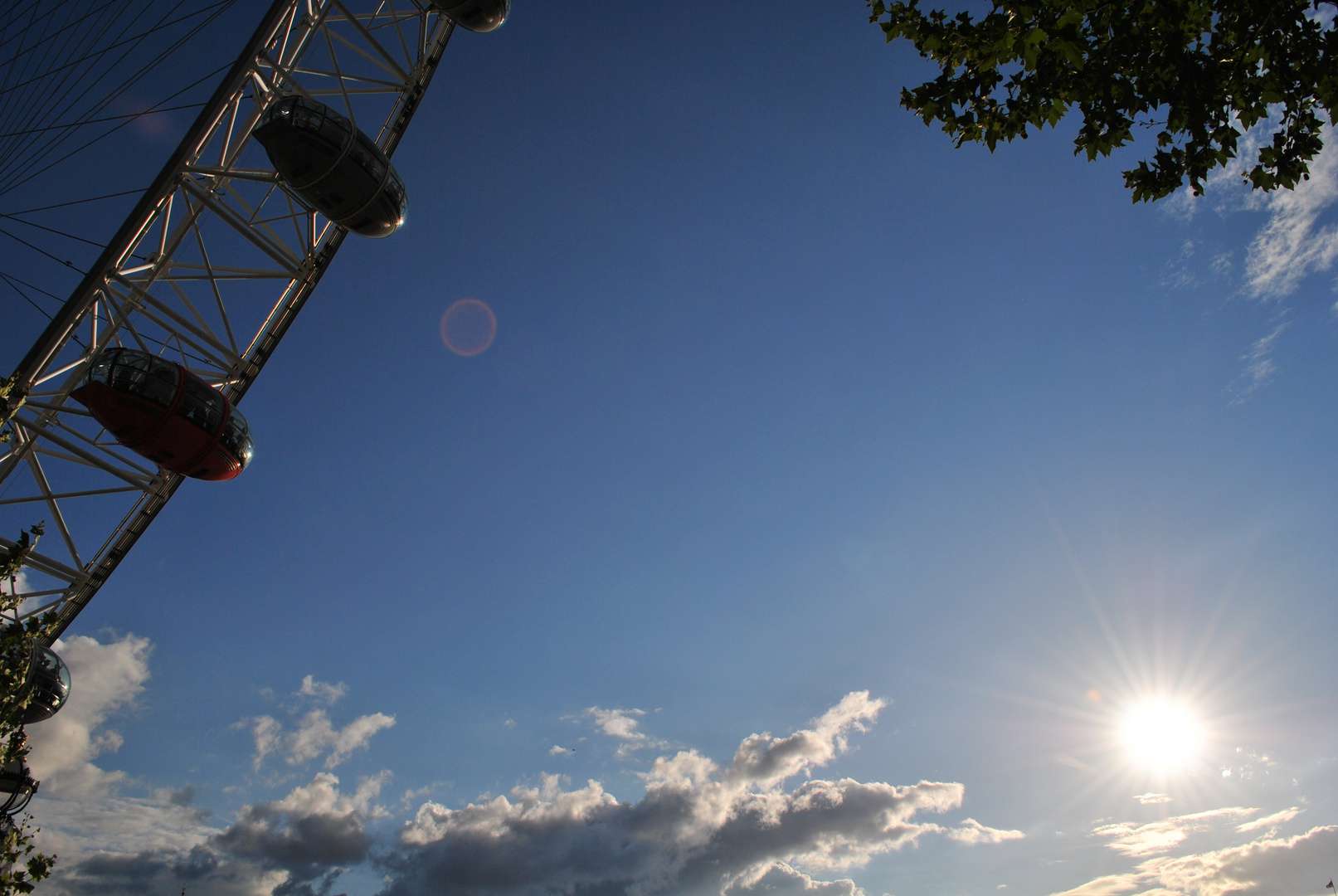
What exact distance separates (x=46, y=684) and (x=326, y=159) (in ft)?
69.7

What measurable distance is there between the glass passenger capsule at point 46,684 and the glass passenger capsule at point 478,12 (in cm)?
2635

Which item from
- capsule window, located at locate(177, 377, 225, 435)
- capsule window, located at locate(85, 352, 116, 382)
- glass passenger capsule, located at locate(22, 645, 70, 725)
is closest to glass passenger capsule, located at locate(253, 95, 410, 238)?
capsule window, located at locate(177, 377, 225, 435)

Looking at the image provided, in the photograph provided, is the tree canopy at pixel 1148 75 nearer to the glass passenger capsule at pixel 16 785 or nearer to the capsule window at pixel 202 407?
the capsule window at pixel 202 407

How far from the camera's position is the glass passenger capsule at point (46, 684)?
24234mm

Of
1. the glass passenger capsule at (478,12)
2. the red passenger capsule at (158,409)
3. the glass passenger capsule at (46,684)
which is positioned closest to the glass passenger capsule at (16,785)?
the glass passenger capsule at (46,684)

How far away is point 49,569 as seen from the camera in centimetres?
2350

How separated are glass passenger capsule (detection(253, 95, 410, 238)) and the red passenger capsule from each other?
6.36 m

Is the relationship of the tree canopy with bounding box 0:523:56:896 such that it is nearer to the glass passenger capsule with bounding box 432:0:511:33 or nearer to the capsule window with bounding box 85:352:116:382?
the capsule window with bounding box 85:352:116:382

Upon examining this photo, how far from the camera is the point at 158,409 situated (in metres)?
19.1

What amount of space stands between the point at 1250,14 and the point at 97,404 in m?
24.8

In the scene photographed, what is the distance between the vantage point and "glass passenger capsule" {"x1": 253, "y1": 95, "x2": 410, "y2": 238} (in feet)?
60.5

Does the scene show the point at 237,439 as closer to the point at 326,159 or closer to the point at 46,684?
the point at 326,159

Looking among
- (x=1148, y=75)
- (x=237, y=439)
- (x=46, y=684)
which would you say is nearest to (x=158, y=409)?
(x=237, y=439)

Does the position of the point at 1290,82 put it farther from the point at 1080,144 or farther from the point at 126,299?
the point at 126,299
